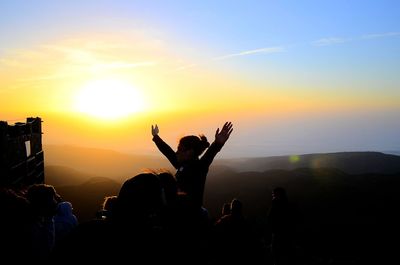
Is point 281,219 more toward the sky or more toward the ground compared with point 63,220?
more toward the ground

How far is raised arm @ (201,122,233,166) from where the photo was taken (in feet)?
17.0

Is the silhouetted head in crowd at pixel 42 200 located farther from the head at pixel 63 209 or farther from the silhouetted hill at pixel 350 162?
the silhouetted hill at pixel 350 162

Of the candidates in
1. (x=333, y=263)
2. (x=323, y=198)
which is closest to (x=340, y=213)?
(x=323, y=198)

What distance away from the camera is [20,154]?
857 centimetres

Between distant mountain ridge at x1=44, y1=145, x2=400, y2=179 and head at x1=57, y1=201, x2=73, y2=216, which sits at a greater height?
head at x1=57, y1=201, x2=73, y2=216

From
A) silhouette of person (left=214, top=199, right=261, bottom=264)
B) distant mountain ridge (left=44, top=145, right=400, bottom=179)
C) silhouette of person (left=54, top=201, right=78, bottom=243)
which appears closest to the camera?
silhouette of person (left=54, top=201, right=78, bottom=243)

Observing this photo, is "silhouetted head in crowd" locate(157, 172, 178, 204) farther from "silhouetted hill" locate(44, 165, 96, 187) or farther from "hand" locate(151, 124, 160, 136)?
"silhouetted hill" locate(44, 165, 96, 187)

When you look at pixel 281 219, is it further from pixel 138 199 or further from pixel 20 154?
pixel 138 199

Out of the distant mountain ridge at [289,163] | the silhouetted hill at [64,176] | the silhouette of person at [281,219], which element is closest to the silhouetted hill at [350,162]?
the distant mountain ridge at [289,163]

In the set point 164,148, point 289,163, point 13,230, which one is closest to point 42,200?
point 13,230

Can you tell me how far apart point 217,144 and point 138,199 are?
9.03ft

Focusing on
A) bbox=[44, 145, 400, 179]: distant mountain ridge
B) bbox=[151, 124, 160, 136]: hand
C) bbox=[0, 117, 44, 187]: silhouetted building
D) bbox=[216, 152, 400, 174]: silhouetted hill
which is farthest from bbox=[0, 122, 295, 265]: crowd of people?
bbox=[216, 152, 400, 174]: silhouetted hill

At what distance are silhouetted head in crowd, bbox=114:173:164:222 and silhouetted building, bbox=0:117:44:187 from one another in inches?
206

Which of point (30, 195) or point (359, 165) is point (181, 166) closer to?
point (30, 195)
